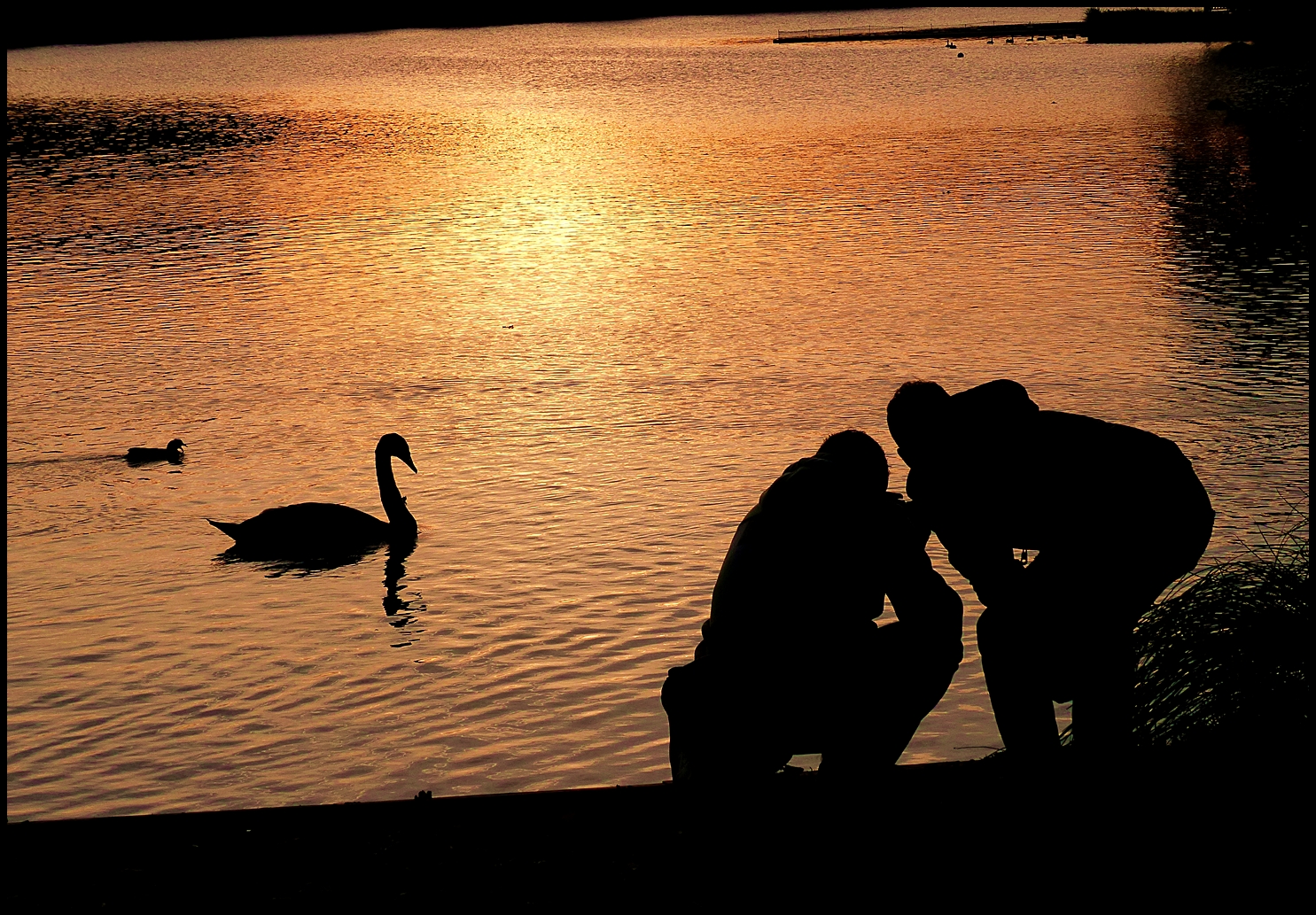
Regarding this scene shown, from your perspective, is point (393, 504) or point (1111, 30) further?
point (1111, 30)

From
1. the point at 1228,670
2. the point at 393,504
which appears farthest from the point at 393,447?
the point at 1228,670

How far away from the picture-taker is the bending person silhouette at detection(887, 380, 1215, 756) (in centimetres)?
487

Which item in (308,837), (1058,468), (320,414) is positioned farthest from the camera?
(320,414)

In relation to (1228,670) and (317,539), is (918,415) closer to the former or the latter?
(1228,670)

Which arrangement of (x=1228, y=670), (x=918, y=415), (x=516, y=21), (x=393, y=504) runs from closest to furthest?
(x=918, y=415)
(x=1228, y=670)
(x=393, y=504)
(x=516, y=21)

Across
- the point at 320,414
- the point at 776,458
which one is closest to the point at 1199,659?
the point at 776,458

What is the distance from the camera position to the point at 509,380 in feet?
51.0

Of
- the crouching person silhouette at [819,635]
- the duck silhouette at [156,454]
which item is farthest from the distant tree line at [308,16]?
the crouching person silhouette at [819,635]

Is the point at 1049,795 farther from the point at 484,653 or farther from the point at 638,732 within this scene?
the point at 484,653

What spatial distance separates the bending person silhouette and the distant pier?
75.0 m

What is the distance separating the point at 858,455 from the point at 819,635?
1.65 feet

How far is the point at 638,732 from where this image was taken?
7707mm

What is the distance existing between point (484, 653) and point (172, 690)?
1.64 m

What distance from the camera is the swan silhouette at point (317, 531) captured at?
10.7m
